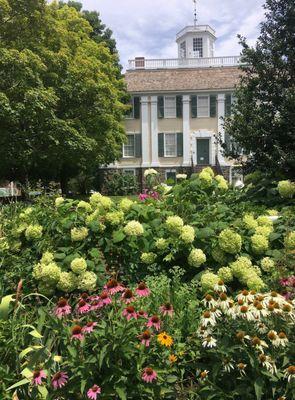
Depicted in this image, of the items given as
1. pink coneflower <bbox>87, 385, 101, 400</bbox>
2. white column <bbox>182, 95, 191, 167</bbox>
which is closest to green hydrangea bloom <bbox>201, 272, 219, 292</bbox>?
pink coneflower <bbox>87, 385, 101, 400</bbox>

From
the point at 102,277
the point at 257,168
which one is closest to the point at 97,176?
the point at 257,168

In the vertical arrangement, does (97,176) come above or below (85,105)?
below

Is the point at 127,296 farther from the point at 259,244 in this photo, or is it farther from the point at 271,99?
the point at 271,99

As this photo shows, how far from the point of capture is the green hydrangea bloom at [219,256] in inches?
131

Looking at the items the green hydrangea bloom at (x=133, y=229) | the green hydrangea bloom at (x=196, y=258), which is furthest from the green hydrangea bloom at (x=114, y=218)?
the green hydrangea bloom at (x=196, y=258)

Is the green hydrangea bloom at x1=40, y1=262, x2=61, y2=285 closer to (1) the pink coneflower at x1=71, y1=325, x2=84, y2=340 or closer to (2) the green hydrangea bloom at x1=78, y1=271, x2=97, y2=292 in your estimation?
(2) the green hydrangea bloom at x1=78, y1=271, x2=97, y2=292

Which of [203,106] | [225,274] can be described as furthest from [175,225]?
[203,106]

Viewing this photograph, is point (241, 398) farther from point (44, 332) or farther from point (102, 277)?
point (102, 277)

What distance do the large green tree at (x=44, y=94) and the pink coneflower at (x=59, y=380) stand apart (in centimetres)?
1334

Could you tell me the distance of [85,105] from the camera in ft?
61.1

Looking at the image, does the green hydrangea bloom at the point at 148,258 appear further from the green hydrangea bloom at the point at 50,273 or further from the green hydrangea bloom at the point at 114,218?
the green hydrangea bloom at the point at 50,273

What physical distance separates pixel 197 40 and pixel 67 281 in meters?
41.8

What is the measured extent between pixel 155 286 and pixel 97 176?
29019mm

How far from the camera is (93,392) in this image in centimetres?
196
